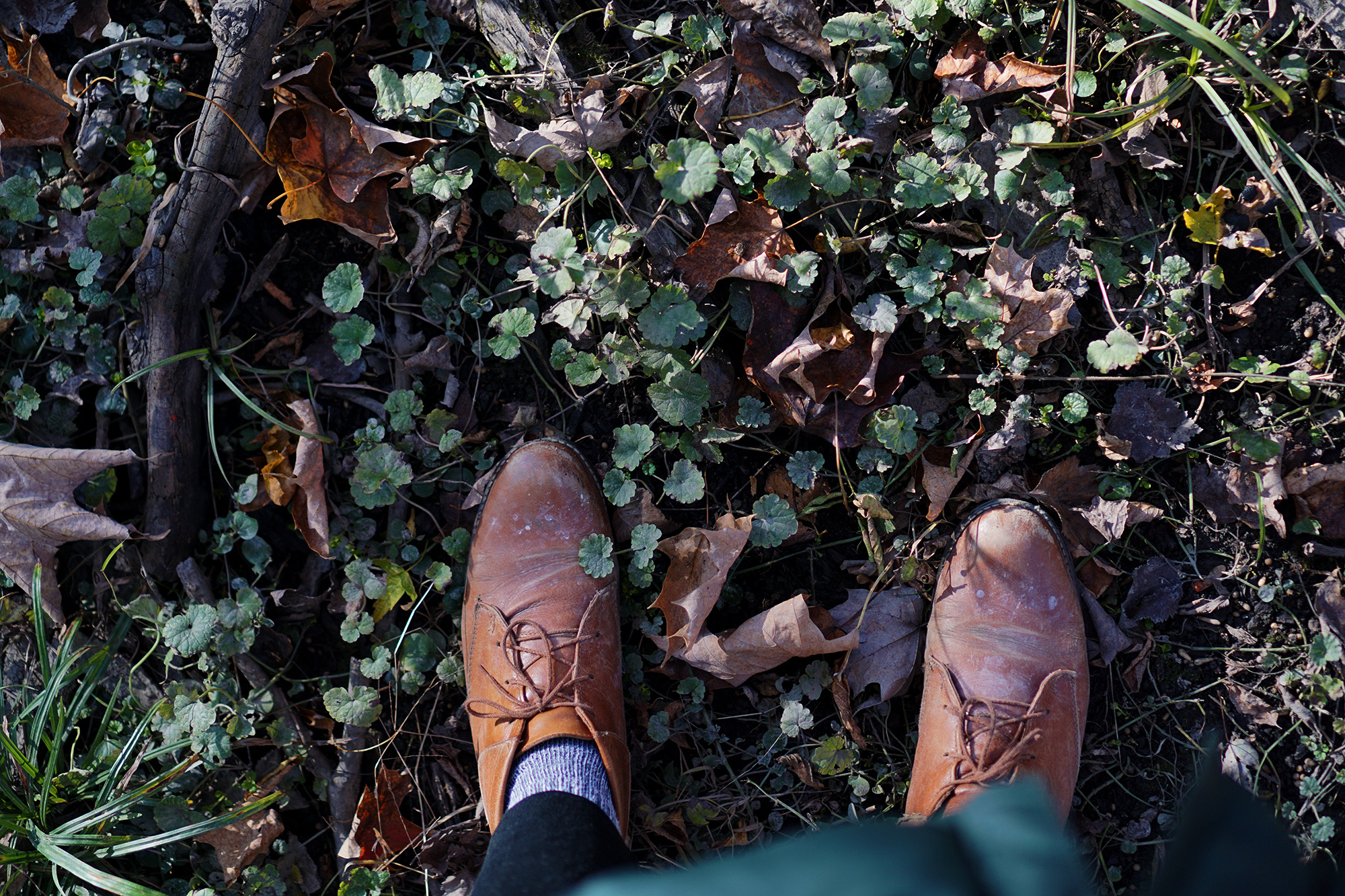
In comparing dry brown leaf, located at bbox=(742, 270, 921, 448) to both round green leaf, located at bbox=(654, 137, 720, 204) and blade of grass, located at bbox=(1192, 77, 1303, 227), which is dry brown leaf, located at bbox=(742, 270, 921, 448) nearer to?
round green leaf, located at bbox=(654, 137, 720, 204)

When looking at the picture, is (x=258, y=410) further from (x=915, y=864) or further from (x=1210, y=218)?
(x=1210, y=218)

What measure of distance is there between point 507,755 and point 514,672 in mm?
203

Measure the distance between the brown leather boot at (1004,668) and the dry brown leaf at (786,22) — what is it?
1.17 meters

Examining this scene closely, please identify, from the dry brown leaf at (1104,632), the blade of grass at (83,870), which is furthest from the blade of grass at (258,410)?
the dry brown leaf at (1104,632)

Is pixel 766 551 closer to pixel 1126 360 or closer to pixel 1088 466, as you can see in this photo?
pixel 1088 466

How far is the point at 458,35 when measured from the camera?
1946mm

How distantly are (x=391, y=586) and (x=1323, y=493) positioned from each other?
2276 mm

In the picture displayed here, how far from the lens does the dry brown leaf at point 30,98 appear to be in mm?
1912

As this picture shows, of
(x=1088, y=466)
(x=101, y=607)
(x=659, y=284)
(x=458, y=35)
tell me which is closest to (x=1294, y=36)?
(x=1088, y=466)

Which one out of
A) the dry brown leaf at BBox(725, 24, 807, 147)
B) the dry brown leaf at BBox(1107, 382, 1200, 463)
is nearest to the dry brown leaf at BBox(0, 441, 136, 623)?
the dry brown leaf at BBox(725, 24, 807, 147)

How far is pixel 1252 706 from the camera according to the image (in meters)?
1.95

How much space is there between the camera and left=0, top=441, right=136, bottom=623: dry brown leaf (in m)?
1.91

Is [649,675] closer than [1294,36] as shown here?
No

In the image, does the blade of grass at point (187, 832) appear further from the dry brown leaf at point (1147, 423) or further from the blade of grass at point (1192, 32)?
the blade of grass at point (1192, 32)
